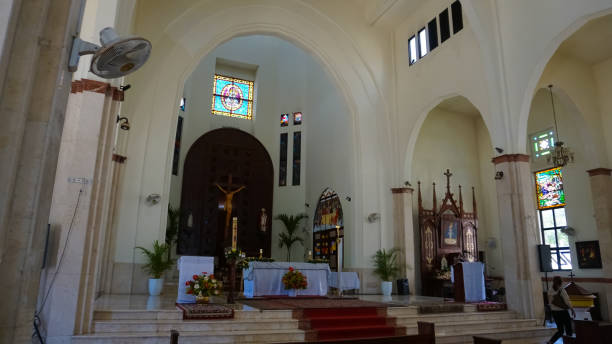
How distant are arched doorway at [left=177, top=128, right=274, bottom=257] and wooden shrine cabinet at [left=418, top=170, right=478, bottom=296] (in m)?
6.49

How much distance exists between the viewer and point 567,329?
24.7 ft

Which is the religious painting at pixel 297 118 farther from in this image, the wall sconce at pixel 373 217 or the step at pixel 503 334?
the step at pixel 503 334

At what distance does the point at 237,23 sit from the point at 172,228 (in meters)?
7.29

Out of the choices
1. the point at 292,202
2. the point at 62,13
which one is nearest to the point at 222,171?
the point at 292,202

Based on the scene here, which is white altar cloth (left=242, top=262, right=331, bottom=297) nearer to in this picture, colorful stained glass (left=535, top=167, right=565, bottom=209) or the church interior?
the church interior

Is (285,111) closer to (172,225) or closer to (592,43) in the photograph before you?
(172,225)

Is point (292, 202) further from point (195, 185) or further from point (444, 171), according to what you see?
point (444, 171)

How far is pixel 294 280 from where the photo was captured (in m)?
10.6

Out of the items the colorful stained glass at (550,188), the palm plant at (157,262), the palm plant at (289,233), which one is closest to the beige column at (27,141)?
the palm plant at (157,262)

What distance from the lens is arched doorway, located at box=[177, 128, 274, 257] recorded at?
16453mm

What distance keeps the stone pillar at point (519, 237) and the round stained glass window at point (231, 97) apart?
12.6m

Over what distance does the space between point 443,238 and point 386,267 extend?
10.6 ft

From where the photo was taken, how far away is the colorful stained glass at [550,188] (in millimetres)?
13780

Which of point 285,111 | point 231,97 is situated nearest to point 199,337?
point 285,111
